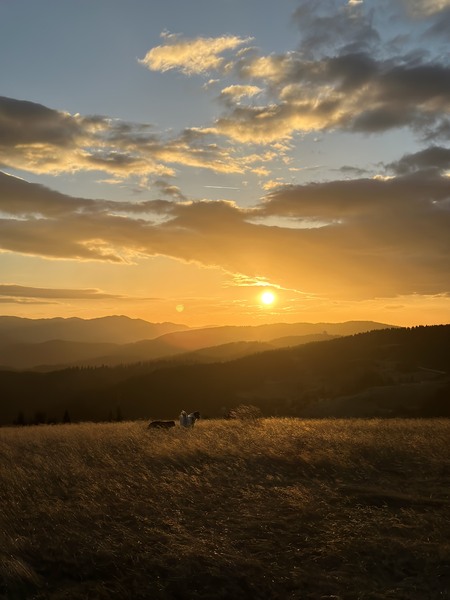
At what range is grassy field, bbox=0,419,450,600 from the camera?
6652mm

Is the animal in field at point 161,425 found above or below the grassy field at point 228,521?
below

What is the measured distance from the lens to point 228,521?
881 cm

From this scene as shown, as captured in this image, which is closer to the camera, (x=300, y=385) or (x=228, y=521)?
(x=228, y=521)

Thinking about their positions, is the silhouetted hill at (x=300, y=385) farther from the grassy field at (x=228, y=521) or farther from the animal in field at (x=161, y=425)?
the grassy field at (x=228, y=521)

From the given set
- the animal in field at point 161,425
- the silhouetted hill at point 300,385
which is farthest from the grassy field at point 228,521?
the silhouetted hill at point 300,385

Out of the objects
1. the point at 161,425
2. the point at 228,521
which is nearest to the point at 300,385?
the point at 161,425

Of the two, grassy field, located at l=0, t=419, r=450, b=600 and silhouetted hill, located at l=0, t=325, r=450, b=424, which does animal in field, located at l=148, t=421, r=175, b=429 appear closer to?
grassy field, located at l=0, t=419, r=450, b=600

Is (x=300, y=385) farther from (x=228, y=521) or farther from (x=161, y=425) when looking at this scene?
(x=228, y=521)

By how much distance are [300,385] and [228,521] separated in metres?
99.7

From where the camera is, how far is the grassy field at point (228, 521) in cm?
665

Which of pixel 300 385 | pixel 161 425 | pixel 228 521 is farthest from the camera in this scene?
pixel 300 385

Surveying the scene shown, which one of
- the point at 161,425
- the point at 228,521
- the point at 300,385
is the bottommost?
the point at 300,385

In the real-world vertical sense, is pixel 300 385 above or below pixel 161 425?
below

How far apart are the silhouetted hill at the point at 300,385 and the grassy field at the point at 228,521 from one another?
47.7 metres
